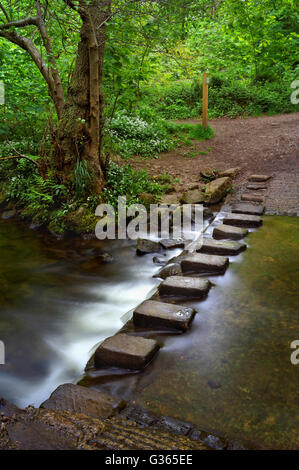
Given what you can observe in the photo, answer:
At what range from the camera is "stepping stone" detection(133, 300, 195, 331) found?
9.26 ft

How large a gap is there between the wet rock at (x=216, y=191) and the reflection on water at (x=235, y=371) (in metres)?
3.18

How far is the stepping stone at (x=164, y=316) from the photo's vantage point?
2.82 meters

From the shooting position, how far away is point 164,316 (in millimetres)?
2877

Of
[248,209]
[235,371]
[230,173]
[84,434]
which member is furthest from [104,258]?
[230,173]

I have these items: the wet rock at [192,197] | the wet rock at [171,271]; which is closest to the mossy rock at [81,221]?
the wet rock at [192,197]

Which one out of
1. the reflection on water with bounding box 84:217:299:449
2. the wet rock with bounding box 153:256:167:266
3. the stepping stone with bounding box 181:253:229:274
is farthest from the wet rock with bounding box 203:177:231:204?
the reflection on water with bounding box 84:217:299:449

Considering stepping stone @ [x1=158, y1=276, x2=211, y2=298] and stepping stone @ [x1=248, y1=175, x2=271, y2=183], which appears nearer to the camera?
stepping stone @ [x1=158, y1=276, x2=211, y2=298]

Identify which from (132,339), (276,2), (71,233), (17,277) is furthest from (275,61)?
(132,339)

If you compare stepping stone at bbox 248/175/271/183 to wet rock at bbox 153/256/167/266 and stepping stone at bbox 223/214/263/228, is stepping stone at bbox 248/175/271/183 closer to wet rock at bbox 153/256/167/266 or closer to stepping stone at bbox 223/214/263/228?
stepping stone at bbox 223/214/263/228

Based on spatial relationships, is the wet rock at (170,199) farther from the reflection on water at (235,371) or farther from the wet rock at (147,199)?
the reflection on water at (235,371)

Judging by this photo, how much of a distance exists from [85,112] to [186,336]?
456 cm

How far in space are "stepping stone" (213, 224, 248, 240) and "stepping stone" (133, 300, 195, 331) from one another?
2.02 m

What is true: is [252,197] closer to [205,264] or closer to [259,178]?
[259,178]

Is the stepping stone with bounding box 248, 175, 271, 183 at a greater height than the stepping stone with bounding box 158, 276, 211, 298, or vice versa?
the stepping stone with bounding box 248, 175, 271, 183
